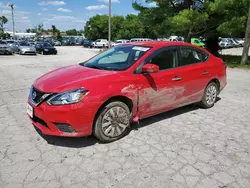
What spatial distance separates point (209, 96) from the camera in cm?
545

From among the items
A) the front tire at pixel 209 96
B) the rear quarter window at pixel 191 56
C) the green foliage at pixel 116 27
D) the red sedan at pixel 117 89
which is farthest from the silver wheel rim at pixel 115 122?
the green foliage at pixel 116 27

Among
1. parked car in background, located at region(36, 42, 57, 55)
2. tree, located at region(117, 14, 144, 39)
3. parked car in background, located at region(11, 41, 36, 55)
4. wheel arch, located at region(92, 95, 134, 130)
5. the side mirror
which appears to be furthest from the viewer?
tree, located at region(117, 14, 144, 39)

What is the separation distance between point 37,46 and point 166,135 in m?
24.3

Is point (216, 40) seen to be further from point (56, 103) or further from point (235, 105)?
point (56, 103)

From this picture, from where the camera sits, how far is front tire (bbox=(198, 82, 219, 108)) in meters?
5.35

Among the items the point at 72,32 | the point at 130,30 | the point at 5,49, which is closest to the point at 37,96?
the point at 5,49

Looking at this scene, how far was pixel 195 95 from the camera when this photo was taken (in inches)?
198

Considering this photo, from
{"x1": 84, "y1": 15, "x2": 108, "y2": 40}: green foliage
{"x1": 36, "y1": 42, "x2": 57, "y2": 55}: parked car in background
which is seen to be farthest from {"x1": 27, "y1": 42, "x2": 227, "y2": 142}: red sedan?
{"x1": 84, "y1": 15, "x2": 108, "y2": 40}: green foliage

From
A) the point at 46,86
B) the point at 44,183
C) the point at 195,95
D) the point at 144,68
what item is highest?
the point at 144,68

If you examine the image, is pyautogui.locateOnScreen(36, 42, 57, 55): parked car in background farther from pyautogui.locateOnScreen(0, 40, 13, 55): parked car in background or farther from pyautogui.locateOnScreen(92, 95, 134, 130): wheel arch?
pyautogui.locateOnScreen(92, 95, 134, 130): wheel arch

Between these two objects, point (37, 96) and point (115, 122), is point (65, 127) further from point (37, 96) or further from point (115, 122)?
point (115, 122)

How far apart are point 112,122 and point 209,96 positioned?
285cm

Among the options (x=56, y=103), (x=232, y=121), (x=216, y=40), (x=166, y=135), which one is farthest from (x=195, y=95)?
(x=216, y=40)

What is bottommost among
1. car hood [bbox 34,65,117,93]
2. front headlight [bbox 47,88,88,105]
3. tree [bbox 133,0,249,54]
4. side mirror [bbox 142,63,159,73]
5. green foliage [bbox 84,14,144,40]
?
front headlight [bbox 47,88,88,105]
